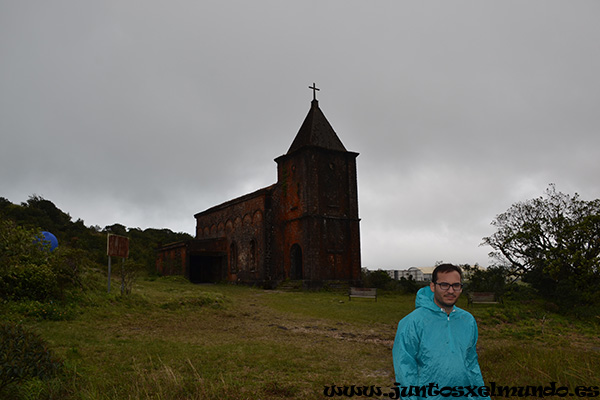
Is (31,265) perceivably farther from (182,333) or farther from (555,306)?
(555,306)

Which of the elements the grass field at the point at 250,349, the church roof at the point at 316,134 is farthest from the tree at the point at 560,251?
the church roof at the point at 316,134

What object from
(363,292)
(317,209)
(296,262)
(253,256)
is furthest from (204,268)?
(363,292)

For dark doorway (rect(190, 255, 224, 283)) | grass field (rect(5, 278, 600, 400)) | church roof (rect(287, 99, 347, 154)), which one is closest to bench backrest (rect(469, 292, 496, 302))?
grass field (rect(5, 278, 600, 400))

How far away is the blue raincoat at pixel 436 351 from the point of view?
2.76 m

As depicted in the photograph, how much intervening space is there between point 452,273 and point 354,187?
2393 cm

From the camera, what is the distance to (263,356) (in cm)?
716

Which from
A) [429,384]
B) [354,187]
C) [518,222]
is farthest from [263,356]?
[354,187]

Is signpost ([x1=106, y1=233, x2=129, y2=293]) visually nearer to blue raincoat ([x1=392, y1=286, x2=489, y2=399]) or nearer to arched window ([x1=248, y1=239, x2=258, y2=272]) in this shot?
blue raincoat ([x1=392, y1=286, x2=489, y2=399])

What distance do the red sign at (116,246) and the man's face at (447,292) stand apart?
43.6 feet

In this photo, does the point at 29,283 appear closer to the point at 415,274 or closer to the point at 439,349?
the point at 439,349

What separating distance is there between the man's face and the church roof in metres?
23.1

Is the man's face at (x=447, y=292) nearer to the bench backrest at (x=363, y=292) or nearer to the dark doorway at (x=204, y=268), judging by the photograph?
the bench backrest at (x=363, y=292)

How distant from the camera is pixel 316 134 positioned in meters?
26.9

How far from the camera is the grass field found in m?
5.27
